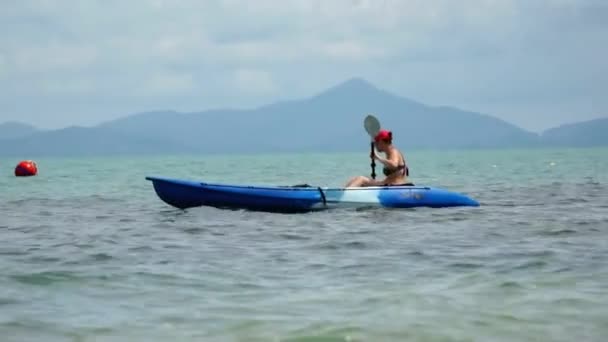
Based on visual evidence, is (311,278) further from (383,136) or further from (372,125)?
(372,125)

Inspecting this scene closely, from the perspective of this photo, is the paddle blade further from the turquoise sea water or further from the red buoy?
the red buoy

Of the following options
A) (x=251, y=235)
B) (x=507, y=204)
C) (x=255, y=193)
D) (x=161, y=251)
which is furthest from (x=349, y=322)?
(x=507, y=204)

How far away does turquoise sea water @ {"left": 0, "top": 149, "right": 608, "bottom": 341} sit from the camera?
25.9 feet

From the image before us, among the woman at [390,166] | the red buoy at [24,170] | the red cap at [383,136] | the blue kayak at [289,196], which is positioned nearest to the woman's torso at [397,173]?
the woman at [390,166]

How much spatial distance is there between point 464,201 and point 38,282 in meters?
12.2

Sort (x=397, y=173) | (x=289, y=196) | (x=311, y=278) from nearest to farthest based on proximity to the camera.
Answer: (x=311, y=278), (x=289, y=196), (x=397, y=173)

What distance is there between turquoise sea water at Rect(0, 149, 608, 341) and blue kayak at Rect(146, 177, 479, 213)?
514 millimetres

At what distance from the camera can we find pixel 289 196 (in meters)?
18.5

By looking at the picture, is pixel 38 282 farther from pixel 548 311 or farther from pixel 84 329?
pixel 548 311

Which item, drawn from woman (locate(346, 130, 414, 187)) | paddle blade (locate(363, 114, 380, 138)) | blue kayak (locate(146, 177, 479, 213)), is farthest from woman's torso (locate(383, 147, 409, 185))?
paddle blade (locate(363, 114, 380, 138))

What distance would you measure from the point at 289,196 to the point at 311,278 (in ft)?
26.8

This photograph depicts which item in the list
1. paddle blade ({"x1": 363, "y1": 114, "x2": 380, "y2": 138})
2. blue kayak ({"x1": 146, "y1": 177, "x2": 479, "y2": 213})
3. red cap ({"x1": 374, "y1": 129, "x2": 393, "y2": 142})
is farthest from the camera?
paddle blade ({"x1": 363, "y1": 114, "x2": 380, "y2": 138})

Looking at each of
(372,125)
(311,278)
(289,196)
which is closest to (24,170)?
(372,125)

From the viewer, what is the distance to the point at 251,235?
49.3 feet
